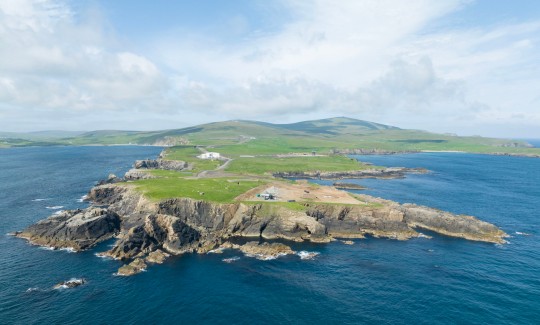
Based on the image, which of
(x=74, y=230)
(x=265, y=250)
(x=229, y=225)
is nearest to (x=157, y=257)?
(x=229, y=225)

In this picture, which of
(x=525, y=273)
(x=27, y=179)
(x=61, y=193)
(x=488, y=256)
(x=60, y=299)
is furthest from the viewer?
(x=27, y=179)

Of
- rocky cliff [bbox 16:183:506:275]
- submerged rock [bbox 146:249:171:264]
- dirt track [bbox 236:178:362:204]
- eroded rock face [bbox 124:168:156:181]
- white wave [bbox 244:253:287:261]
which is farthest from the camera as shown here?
eroded rock face [bbox 124:168:156:181]

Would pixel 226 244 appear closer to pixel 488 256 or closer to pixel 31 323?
pixel 31 323

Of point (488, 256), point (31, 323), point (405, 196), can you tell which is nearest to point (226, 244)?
point (31, 323)

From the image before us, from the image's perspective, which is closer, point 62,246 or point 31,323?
point 31,323

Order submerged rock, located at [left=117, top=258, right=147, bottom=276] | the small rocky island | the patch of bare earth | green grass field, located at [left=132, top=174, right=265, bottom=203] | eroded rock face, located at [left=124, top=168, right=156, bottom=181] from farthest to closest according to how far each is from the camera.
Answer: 1. eroded rock face, located at [left=124, top=168, right=156, bottom=181]
2. the patch of bare earth
3. green grass field, located at [left=132, top=174, right=265, bottom=203]
4. the small rocky island
5. submerged rock, located at [left=117, top=258, right=147, bottom=276]

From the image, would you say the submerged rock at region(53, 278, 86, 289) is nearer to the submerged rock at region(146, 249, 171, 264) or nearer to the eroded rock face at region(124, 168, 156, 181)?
the submerged rock at region(146, 249, 171, 264)

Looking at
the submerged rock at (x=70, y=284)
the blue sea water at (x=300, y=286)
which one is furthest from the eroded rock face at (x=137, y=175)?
the submerged rock at (x=70, y=284)

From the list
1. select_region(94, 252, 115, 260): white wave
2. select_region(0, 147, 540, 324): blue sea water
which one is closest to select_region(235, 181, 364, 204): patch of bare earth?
select_region(0, 147, 540, 324): blue sea water
